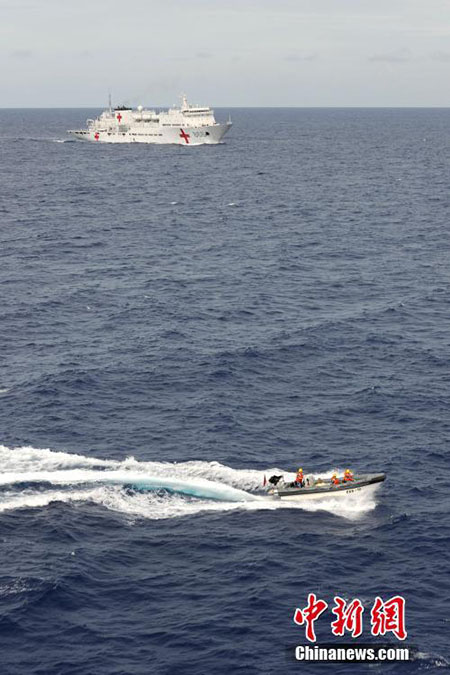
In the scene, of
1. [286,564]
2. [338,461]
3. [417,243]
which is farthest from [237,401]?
[417,243]

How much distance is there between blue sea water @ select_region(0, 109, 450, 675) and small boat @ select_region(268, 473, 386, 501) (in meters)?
1.09

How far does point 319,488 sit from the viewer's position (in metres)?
72.7

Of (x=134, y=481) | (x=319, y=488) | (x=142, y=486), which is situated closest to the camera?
(x=319, y=488)

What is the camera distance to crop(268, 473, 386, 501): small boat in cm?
7250

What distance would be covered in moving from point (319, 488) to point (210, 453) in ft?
42.4

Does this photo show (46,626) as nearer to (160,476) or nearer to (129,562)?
(129,562)

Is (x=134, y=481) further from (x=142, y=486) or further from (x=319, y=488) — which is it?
(x=319, y=488)

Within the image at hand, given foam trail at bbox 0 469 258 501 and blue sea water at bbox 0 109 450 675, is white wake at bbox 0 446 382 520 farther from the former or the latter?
blue sea water at bbox 0 109 450 675

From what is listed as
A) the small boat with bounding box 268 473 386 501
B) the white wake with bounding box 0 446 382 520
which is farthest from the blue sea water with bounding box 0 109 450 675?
the small boat with bounding box 268 473 386 501

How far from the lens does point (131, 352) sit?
351 feet

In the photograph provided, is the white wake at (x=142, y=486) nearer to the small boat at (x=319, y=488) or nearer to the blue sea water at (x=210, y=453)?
the blue sea water at (x=210, y=453)

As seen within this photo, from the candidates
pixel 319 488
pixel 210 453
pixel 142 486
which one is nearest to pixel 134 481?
pixel 142 486

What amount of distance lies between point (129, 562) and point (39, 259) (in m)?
97.8

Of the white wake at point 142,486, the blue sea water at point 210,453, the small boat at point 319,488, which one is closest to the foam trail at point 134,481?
the white wake at point 142,486
